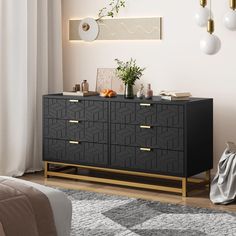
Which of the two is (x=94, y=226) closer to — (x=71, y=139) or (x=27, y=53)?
(x=71, y=139)

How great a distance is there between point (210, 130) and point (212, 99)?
29cm

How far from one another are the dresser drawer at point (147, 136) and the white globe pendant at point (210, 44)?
731 millimetres

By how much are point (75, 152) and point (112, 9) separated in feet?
5.09

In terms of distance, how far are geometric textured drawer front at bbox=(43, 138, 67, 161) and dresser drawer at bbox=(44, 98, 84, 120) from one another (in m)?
0.25

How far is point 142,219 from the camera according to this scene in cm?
484

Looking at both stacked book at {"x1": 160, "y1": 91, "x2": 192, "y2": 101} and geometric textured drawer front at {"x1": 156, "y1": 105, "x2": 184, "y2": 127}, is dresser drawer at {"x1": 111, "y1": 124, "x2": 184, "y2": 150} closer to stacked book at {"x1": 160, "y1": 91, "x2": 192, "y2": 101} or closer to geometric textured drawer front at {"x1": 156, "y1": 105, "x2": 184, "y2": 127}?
geometric textured drawer front at {"x1": 156, "y1": 105, "x2": 184, "y2": 127}

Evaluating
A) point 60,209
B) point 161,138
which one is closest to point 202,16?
point 161,138

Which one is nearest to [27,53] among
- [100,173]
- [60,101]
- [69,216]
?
[60,101]

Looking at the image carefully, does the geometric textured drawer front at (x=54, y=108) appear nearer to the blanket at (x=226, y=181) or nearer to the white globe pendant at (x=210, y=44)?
the white globe pendant at (x=210, y=44)

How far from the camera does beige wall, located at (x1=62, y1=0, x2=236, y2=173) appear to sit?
6.00m

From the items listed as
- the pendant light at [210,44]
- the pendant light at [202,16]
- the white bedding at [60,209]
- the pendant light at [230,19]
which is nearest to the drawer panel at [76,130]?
the pendant light at [210,44]

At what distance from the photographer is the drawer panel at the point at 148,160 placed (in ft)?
18.4

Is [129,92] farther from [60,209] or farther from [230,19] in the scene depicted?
[60,209]

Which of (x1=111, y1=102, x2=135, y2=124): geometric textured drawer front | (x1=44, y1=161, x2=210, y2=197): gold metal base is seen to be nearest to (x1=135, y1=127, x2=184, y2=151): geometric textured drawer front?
(x1=111, y1=102, x2=135, y2=124): geometric textured drawer front
